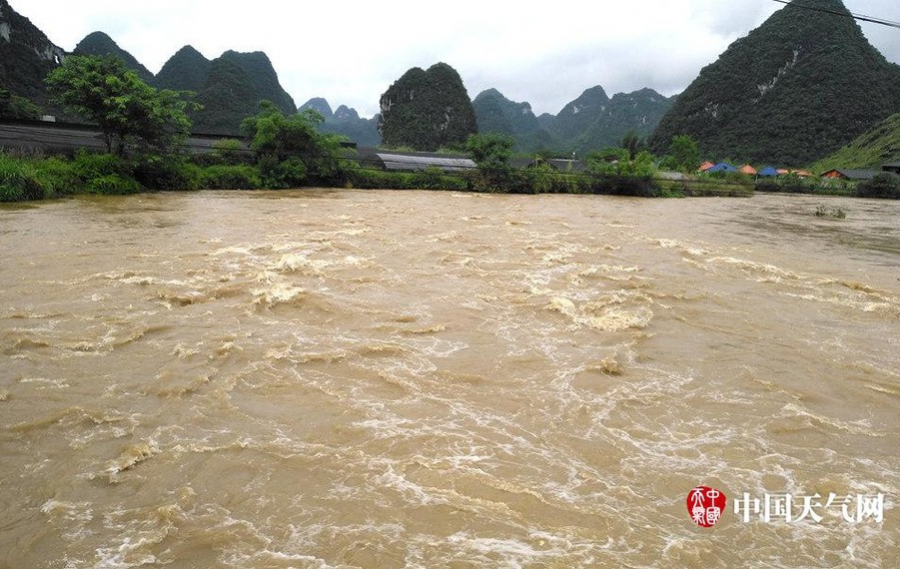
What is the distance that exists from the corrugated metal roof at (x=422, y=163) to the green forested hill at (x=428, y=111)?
3231 centimetres

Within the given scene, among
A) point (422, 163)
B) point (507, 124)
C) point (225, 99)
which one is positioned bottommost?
point (422, 163)

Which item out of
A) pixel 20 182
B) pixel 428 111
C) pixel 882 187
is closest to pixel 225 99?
pixel 428 111

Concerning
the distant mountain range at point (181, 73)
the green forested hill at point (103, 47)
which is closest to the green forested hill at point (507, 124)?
the distant mountain range at point (181, 73)

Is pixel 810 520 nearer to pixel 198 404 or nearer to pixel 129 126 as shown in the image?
pixel 198 404

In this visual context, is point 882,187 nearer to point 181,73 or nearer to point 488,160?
point 488,160

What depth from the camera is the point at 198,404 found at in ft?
12.3

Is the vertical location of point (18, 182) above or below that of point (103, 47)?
below

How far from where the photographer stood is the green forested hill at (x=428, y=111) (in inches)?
2485

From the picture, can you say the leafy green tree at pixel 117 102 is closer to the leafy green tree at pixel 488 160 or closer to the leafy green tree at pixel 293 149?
the leafy green tree at pixel 293 149

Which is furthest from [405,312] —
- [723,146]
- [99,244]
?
[723,146]

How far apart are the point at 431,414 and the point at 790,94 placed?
80.3 meters

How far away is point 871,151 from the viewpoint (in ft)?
167

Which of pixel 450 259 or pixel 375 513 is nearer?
pixel 375 513

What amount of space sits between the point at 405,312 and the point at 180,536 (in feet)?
12.6
